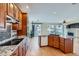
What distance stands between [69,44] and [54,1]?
2.90m

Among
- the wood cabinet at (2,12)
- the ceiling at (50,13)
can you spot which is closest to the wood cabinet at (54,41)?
the ceiling at (50,13)

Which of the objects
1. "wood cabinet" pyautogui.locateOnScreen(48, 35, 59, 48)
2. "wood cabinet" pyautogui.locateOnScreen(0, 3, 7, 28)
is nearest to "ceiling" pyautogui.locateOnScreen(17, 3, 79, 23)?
"wood cabinet" pyautogui.locateOnScreen(0, 3, 7, 28)

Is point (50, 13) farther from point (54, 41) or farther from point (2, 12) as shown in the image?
point (54, 41)

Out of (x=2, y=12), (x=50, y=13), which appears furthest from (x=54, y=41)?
(x=2, y=12)

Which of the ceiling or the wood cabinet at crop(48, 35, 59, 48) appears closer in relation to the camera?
the ceiling

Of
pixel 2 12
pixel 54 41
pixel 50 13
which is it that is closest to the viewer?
pixel 2 12

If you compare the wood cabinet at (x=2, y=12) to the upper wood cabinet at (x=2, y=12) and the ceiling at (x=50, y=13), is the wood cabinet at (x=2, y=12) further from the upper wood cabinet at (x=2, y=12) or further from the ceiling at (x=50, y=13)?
the ceiling at (x=50, y=13)

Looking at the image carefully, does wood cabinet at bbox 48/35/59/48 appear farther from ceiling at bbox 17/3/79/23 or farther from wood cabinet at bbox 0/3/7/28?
wood cabinet at bbox 0/3/7/28

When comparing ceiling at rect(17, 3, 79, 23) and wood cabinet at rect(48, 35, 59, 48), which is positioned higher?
ceiling at rect(17, 3, 79, 23)

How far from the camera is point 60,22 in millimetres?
3314

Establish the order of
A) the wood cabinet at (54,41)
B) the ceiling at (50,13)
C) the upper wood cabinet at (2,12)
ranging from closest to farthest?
the upper wood cabinet at (2,12) → the ceiling at (50,13) → the wood cabinet at (54,41)

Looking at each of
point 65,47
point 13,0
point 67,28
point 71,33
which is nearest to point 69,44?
point 65,47

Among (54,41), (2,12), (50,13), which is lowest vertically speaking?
(54,41)

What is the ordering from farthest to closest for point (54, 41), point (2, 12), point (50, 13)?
point (54, 41)
point (50, 13)
point (2, 12)
